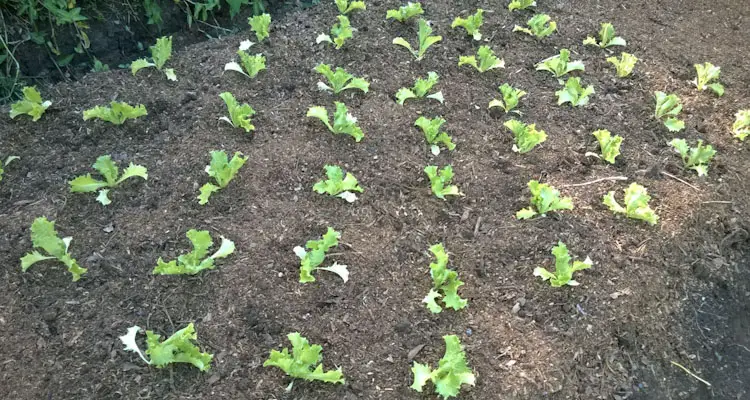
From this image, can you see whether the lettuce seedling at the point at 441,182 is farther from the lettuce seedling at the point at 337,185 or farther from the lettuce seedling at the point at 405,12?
the lettuce seedling at the point at 405,12

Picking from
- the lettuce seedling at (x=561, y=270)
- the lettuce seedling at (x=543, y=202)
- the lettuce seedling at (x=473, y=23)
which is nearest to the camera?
the lettuce seedling at (x=561, y=270)

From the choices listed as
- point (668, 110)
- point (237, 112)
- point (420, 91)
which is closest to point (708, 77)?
point (668, 110)

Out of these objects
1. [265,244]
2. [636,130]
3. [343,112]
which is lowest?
[636,130]

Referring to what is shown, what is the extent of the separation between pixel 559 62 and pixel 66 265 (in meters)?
3.17

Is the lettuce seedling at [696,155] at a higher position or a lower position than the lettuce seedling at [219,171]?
lower

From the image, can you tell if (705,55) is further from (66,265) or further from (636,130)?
(66,265)

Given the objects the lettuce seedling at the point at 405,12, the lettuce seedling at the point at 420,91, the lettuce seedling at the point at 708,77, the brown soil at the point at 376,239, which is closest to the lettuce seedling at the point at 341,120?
the brown soil at the point at 376,239

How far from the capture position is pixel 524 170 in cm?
345

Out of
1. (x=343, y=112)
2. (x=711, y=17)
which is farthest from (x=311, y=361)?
(x=711, y=17)

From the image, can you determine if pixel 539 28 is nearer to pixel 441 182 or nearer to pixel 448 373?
pixel 441 182

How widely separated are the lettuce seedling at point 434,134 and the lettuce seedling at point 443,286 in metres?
0.84

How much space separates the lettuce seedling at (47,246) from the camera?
269 cm

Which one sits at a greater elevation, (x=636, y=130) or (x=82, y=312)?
(x=82, y=312)

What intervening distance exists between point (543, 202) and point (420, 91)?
109 cm
